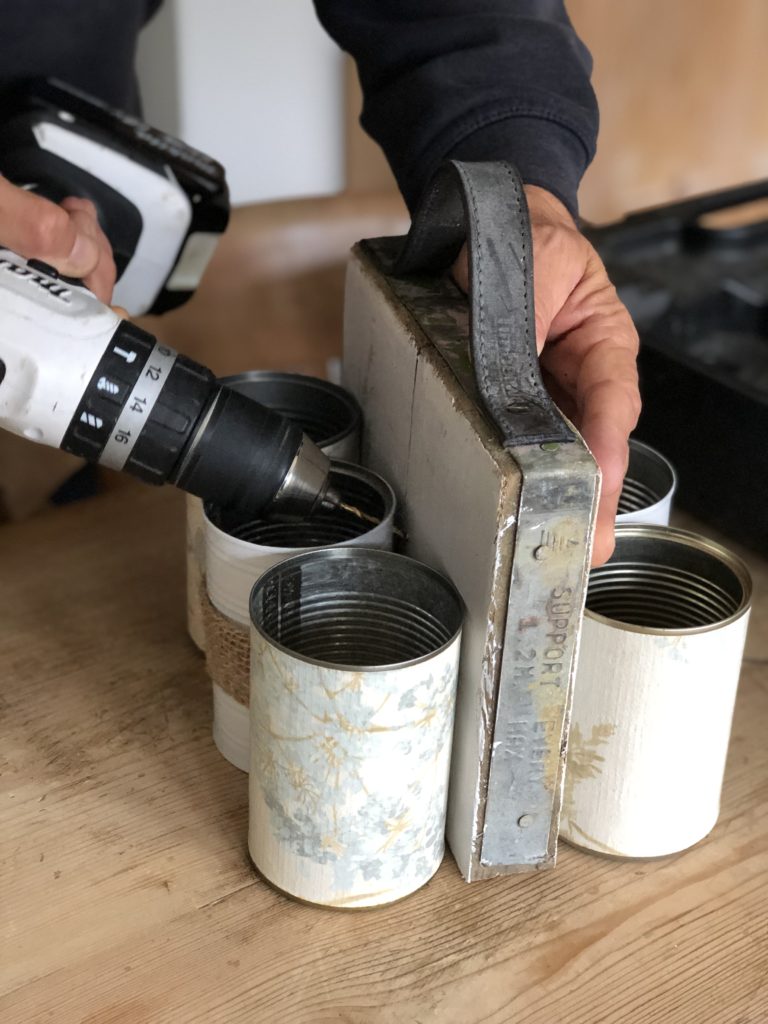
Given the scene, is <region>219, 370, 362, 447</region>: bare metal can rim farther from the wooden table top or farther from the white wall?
the white wall

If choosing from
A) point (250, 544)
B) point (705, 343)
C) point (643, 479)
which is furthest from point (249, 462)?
point (705, 343)

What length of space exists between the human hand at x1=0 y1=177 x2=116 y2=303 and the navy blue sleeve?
0.21 m

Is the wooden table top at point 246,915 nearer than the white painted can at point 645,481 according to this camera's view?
Yes

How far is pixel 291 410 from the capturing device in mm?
702

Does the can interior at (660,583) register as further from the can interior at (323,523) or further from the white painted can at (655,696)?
the can interior at (323,523)

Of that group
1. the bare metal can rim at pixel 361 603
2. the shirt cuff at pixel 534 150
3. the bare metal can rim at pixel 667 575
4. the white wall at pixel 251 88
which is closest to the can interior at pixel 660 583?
the bare metal can rim at pixel 667 575

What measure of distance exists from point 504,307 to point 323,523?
0.59 feet

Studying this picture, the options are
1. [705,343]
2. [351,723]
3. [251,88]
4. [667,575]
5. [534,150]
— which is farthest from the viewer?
[251,88]

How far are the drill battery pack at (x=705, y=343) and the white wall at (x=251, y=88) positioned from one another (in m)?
0.49

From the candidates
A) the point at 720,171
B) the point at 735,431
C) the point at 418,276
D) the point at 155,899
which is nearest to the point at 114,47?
the point at 418,276

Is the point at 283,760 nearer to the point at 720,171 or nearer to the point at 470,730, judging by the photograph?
the point at 470,730

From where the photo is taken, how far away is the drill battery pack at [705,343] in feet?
2.51

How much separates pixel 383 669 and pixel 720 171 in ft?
4.88

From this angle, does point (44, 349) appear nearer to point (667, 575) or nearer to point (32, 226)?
point (32, 226)
